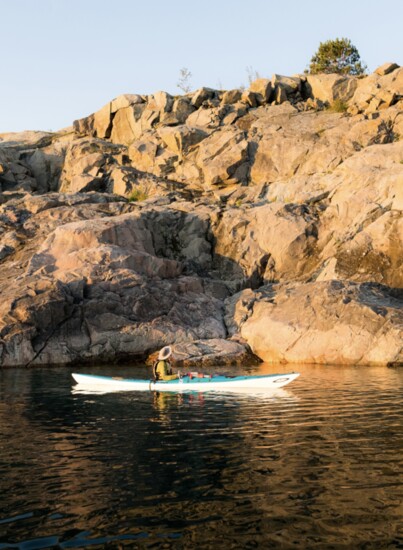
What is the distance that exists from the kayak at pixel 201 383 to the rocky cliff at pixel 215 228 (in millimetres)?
8238

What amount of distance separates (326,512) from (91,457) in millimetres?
5706

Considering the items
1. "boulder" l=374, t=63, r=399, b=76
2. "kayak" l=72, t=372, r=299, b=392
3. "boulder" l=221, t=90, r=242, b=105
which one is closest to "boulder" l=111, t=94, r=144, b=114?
"boulder" l=221, t=90, r=242, b=105

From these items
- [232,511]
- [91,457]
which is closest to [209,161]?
[91,457]

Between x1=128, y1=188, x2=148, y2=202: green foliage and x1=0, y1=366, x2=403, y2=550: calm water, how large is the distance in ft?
108

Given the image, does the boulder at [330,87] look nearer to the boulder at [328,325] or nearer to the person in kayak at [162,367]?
the boulder at [328,325]

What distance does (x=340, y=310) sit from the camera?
108ft

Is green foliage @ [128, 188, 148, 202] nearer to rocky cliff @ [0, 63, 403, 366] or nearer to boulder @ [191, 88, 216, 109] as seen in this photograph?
rocky cliff @ [0, 63, 403, 366]

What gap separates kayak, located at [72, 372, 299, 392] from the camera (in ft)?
77.8

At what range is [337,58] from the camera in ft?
240

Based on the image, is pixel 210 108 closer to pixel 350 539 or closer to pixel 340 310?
pixel 340 310

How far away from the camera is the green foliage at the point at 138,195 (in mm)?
52469

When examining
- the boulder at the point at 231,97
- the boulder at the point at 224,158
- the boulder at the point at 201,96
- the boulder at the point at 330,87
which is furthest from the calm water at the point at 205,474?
the boulder at the point at 201,96

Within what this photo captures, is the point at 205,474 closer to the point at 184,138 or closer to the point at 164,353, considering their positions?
the point at 164,353

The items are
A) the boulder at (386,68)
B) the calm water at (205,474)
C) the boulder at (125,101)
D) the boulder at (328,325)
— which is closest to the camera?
the calm water at (205,474)
